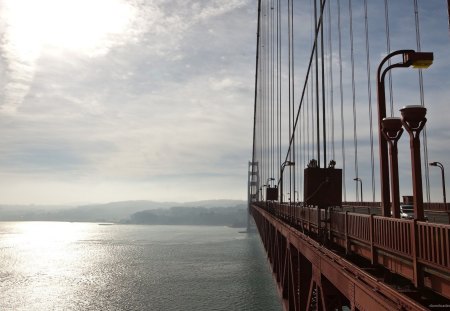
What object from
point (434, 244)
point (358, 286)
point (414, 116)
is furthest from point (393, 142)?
point (434, 244)

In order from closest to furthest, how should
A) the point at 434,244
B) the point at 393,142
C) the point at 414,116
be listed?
the point at 434,244 < the point at 414,116 < the point at 393,142

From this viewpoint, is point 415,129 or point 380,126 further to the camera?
point 380,126

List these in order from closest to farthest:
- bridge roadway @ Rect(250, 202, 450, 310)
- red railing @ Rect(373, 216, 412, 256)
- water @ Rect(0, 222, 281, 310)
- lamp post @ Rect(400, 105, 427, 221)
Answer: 1. bridge roadway @ Rect(250, 202, 450, 310)
2. red railing @ Rect(373, 216, 412, 256)
3. lamp post @ Rect(400, 105, 427, 221)
4. water @ Rect(0, 222, 281, 310)

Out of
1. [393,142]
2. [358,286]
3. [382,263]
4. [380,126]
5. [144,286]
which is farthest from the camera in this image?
[144,286]

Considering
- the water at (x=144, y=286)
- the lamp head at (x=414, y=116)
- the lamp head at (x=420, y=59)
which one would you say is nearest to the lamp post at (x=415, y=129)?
the lamp head at (x=414, y=116)

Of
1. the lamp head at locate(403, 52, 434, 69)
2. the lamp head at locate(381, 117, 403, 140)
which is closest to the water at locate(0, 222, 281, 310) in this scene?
the lamp head at locate(381, 117, 403, 140)

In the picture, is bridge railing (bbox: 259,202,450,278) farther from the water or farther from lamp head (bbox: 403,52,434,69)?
the water

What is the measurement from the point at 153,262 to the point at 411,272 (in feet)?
262

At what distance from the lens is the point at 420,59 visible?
10523 millimetres

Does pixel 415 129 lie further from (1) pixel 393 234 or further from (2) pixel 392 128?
(1) pixel 393 234

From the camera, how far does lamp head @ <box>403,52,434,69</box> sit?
10445 mm

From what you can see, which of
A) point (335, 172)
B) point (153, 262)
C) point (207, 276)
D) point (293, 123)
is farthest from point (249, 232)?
point (335, 172)

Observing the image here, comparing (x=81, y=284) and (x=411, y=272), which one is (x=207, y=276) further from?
(x=411, y=272)

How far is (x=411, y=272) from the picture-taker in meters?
6.42
